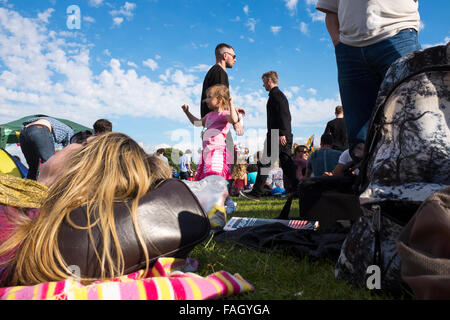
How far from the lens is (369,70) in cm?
233

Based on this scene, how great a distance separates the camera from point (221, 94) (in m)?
4.30

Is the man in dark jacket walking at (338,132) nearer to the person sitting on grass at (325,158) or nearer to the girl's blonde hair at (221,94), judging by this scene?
the person sitting on grass at (325,158)

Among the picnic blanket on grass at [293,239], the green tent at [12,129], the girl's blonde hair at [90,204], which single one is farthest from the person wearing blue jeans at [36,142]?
the green tent at [12,129]

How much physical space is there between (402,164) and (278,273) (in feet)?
2.52

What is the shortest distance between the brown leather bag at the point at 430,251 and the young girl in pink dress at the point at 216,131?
322cm

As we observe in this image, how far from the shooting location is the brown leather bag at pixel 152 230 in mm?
1219

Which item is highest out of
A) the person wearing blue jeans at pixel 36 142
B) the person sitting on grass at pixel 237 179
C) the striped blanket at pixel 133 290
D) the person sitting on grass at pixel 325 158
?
the person wearing blue jeans at pixel 36 142

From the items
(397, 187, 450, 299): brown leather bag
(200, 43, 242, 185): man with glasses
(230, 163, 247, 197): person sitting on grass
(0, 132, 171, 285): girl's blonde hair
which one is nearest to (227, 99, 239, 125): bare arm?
(200, 43, 242, 185): man with glasses

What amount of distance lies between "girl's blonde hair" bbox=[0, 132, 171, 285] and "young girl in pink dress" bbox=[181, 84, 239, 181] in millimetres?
2637

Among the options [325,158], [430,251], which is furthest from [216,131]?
[430,251]

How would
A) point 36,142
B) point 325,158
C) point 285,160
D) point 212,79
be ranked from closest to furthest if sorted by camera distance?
point 212,79 < point 36,142 < point 325,158 < point 285,160

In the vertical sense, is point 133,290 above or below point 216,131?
below

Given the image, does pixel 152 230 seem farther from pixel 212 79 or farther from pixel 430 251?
pixel 212 79
